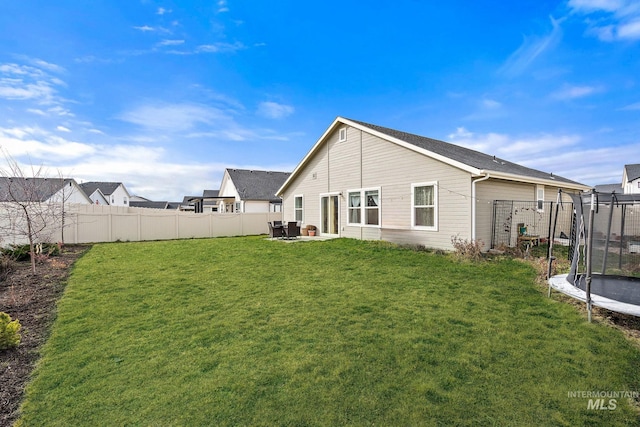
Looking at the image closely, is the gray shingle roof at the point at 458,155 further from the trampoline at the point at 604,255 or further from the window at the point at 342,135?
the trampoline at the point at 604,255

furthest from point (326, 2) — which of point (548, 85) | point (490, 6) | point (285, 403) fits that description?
point (285, 403)

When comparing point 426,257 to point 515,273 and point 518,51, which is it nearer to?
point 515,273

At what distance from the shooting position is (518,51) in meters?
11.3

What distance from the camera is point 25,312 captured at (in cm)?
509

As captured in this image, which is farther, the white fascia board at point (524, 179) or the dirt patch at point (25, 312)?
the white fascia board at point (524, 179)

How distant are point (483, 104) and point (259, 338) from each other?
14.7 m

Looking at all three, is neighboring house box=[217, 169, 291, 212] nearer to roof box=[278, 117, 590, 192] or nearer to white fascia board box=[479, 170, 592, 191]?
roof box=[278, 117, 590, 192]

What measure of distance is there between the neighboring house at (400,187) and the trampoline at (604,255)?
2824 mm

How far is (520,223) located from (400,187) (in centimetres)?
437

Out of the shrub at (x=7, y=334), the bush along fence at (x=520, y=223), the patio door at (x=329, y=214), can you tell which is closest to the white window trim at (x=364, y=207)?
the patio door at (x=329, y=214)

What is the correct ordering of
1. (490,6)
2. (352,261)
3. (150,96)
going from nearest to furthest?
1. (352,261)
2. (490,6)
3. (150,96)

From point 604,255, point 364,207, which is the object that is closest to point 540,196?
point 604,255

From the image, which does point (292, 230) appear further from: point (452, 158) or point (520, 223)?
point (520, 223)

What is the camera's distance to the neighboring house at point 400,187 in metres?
9.27
